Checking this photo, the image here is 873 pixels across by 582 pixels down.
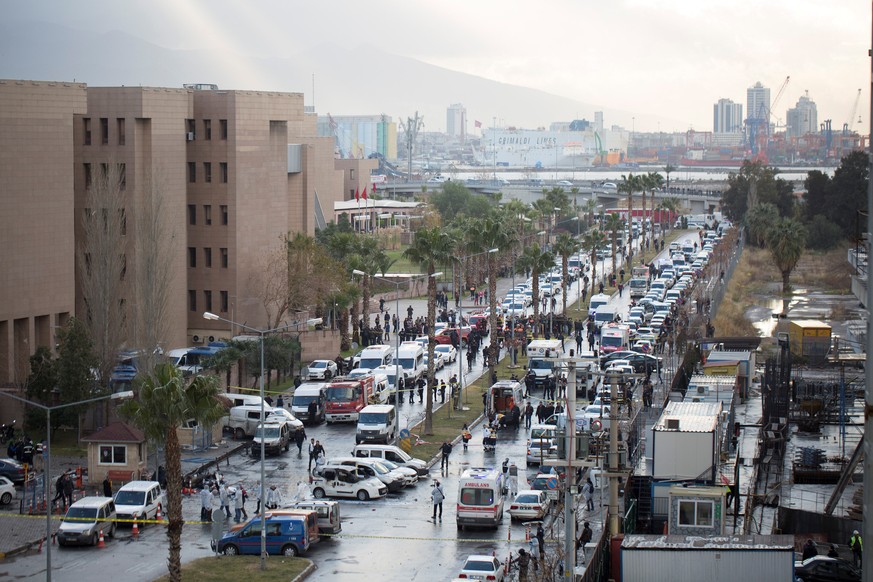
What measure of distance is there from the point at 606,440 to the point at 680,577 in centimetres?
698

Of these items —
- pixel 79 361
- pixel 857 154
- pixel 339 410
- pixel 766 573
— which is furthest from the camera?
pixel 857 154

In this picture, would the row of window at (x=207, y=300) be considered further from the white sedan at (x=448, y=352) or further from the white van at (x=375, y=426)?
the white van at (x=375, y=426)

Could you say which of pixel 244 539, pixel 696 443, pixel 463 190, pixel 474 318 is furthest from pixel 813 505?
pixel 463 190

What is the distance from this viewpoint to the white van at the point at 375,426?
143 feet

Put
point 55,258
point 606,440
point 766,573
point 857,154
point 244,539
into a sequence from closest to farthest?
point 766,573 < point 244,539 < point 606,440 < point 55,258 < point 857,154

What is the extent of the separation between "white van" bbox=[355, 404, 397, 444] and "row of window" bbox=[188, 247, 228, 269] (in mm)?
20344

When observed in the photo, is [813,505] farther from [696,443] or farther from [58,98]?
[58,98]

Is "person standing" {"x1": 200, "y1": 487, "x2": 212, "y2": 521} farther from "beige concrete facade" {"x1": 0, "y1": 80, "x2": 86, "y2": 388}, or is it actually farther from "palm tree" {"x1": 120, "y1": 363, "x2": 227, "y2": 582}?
"beige concrete facade" {"x1": 0, "y1": 80, "x2": 86, "y2": 388}

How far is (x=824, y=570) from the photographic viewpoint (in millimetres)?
28234

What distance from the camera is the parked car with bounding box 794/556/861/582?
28.0 m

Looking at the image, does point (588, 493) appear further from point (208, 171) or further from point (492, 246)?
point (208, 171)

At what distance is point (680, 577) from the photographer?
27047 millimetres

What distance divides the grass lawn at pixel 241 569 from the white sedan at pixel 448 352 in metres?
29.7

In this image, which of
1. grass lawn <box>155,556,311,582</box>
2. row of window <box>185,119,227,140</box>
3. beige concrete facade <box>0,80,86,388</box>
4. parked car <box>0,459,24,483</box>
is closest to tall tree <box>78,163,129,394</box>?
beige concrete facade <box>0,80,86,388</box>
